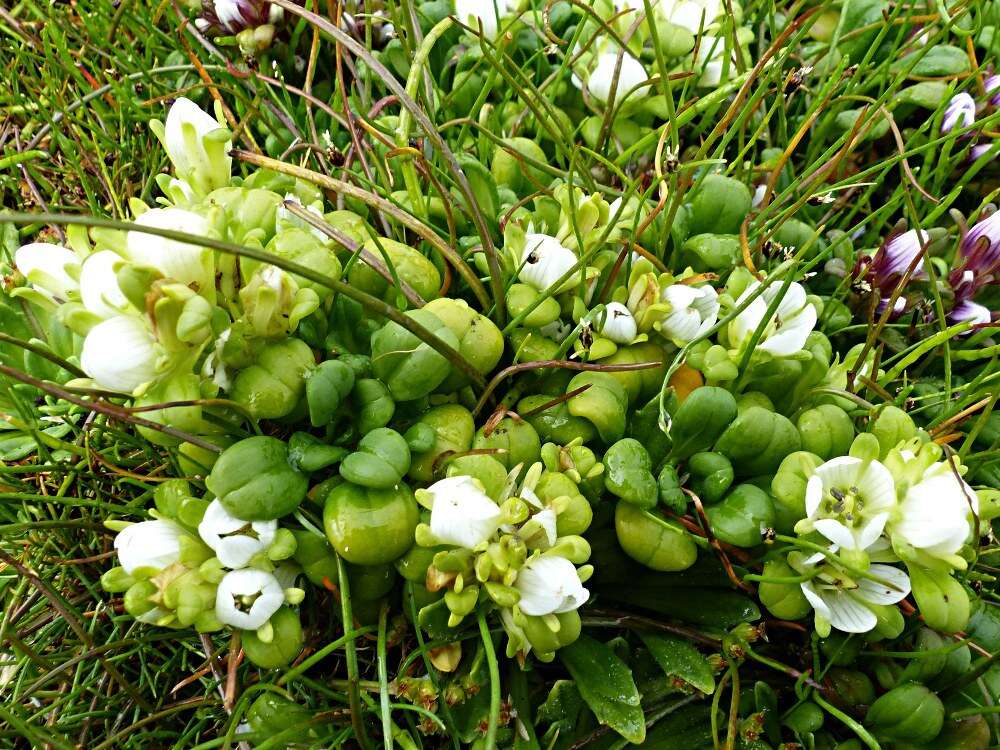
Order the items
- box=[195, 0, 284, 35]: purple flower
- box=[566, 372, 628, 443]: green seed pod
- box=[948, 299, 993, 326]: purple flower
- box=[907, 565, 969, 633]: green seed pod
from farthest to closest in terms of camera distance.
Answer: box=[195, 0, 284, 35]: purple flower
box=[948, 299, 993, 326]: purple flower
box=[566, 372, 628, 443]: green seed pod
box=[907, 565, 969, 633]: green seed pod

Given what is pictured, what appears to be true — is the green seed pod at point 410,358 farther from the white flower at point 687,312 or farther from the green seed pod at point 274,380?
the white flower at point 687,312

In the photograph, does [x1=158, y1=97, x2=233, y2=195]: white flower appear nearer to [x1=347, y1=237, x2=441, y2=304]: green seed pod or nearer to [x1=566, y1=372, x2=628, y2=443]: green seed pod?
[x1=347, y1=237, x2=441, y2=304]: green seed pod

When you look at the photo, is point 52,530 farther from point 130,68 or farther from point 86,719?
point 130,68

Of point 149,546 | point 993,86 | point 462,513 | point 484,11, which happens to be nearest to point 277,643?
point 149,546

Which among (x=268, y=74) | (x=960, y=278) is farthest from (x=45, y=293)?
(x=960, y=278)

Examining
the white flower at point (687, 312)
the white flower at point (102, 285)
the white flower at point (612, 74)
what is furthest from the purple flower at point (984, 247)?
the white flower at point (102, 285)

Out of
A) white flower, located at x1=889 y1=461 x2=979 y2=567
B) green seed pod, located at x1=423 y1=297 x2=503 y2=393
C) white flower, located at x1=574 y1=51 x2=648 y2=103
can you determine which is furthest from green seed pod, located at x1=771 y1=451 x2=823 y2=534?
white flower, located at x1=574 y1=51 x2=648 y2=103
